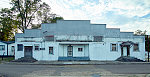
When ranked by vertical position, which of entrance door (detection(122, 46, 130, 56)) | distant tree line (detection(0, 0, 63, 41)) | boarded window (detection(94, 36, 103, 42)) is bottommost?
entrance door (detection(122, 46, 130, 56))

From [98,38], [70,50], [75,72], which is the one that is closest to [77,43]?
[70,50]

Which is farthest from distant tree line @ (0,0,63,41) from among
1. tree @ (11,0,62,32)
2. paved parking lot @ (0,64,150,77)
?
paved parking lot @ (0,64,150,77)

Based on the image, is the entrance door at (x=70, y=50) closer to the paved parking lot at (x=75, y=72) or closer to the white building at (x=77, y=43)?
the white building at (x=77, y=43)

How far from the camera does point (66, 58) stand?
20797mm

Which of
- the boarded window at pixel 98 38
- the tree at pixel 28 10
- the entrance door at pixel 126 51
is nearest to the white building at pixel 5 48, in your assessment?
the tree at pixel 28 10

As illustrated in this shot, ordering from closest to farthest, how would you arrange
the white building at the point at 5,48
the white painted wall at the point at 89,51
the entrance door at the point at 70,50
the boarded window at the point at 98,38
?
the white painted wall at the point at 89,51 → the boarded window at the point at 98,38 → the entrance door at the point at 70,50 → the white building at the point at 5,48

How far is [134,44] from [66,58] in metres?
13.7

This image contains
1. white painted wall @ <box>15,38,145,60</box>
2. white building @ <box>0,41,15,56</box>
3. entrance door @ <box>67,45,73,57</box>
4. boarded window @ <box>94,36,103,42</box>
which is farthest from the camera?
white building @ <box>0,41,15,56</box>

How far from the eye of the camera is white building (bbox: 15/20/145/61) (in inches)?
827

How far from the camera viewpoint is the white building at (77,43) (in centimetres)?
2102

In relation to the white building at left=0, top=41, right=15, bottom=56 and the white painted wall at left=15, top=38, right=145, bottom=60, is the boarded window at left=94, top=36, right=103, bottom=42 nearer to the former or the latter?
the white painted wall at left=15, top=38, right=145, bottom=60

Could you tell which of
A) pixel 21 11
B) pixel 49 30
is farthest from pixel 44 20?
pixel 49 30

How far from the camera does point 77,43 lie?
20859 mm

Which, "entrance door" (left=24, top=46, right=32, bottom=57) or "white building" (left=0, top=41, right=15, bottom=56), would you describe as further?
"white building" (left=0, top=41, right=15, bottom=56)
